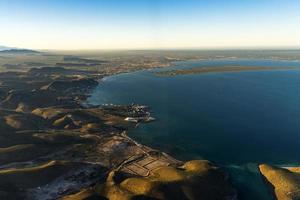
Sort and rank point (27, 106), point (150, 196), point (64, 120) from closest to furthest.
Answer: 1. point (150, 196)
2. point (64, 120)
3. point (27, 106)

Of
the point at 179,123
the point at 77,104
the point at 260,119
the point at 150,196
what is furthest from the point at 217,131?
the point at 77,104

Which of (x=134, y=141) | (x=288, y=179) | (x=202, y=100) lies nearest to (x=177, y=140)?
(x=134, y=141)

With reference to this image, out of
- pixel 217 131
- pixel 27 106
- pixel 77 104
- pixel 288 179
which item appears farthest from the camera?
pixel 77 104

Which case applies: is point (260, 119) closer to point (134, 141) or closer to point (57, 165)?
point (134, 141)

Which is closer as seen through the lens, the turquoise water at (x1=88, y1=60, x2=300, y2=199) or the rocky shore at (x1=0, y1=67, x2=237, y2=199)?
the rocky shore at (x1=0, y1=67, x2=237, y2=199)

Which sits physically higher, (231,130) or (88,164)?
(231,130)

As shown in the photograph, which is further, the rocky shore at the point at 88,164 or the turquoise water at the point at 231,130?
the turquoise water at the point at 231,130

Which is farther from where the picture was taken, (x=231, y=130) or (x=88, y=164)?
(x=231, y=130)

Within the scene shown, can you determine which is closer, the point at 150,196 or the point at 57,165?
the point at 150,196

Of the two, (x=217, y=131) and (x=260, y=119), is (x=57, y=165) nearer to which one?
(x=217, y=131)
